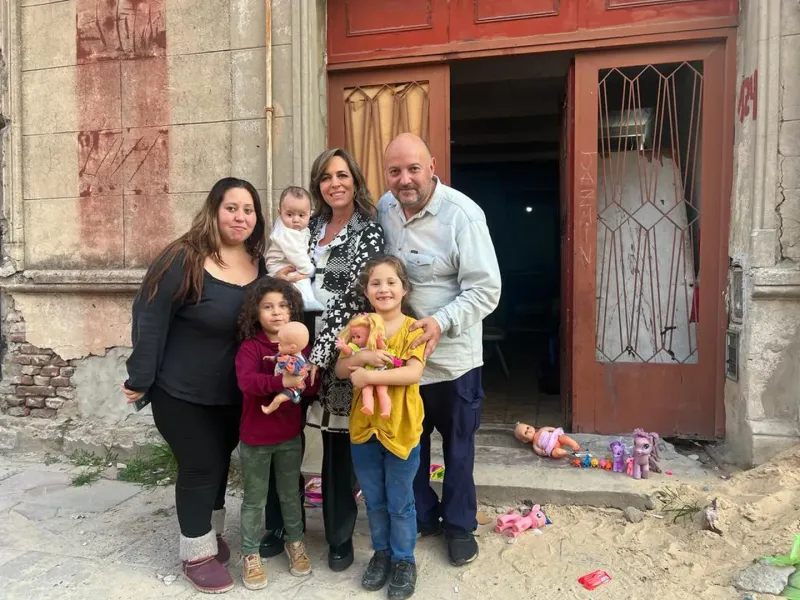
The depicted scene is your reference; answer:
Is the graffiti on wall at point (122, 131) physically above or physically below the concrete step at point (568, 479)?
above

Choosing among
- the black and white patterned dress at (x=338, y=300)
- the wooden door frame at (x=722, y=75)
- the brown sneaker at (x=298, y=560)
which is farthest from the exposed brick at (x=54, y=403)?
the wooden door frame at (x=722, y=75)

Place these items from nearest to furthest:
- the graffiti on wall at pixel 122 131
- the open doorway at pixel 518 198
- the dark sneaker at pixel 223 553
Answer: the dark sneaker at pixel 223 553 < the graffiti on wall at pixel 122 131 < the open doorway at pixel 518 198

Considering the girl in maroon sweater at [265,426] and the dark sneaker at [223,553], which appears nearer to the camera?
the girl in maroon sweater at [265,426]

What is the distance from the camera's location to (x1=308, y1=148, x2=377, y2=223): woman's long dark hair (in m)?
2.78

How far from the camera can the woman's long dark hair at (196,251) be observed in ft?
8.64

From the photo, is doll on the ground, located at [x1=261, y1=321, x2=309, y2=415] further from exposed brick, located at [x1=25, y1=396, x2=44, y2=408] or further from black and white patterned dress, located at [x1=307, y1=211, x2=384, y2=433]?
exposed brick, located at [x1=25, y1=396, x2=44, y2=408]

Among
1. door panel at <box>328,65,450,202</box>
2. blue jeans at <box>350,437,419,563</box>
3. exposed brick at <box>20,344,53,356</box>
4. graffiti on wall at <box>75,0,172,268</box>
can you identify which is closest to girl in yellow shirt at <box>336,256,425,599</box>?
blue jeans at <box>350,437,419,563</box>

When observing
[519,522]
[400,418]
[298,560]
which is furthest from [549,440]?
[298,560]

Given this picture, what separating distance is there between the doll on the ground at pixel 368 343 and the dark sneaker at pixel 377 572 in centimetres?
78

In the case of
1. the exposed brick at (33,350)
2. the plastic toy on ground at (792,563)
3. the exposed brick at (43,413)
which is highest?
the exposed brick at (33,350)

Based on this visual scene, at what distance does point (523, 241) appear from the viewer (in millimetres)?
12680

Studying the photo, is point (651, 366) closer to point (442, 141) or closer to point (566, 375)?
point (566, 375)

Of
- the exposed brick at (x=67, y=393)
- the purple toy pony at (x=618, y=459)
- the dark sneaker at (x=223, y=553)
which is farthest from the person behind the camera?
the exposed brick at (x=67, y=393)

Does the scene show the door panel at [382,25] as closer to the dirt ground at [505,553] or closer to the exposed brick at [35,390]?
the dirt ground at [505,553]
